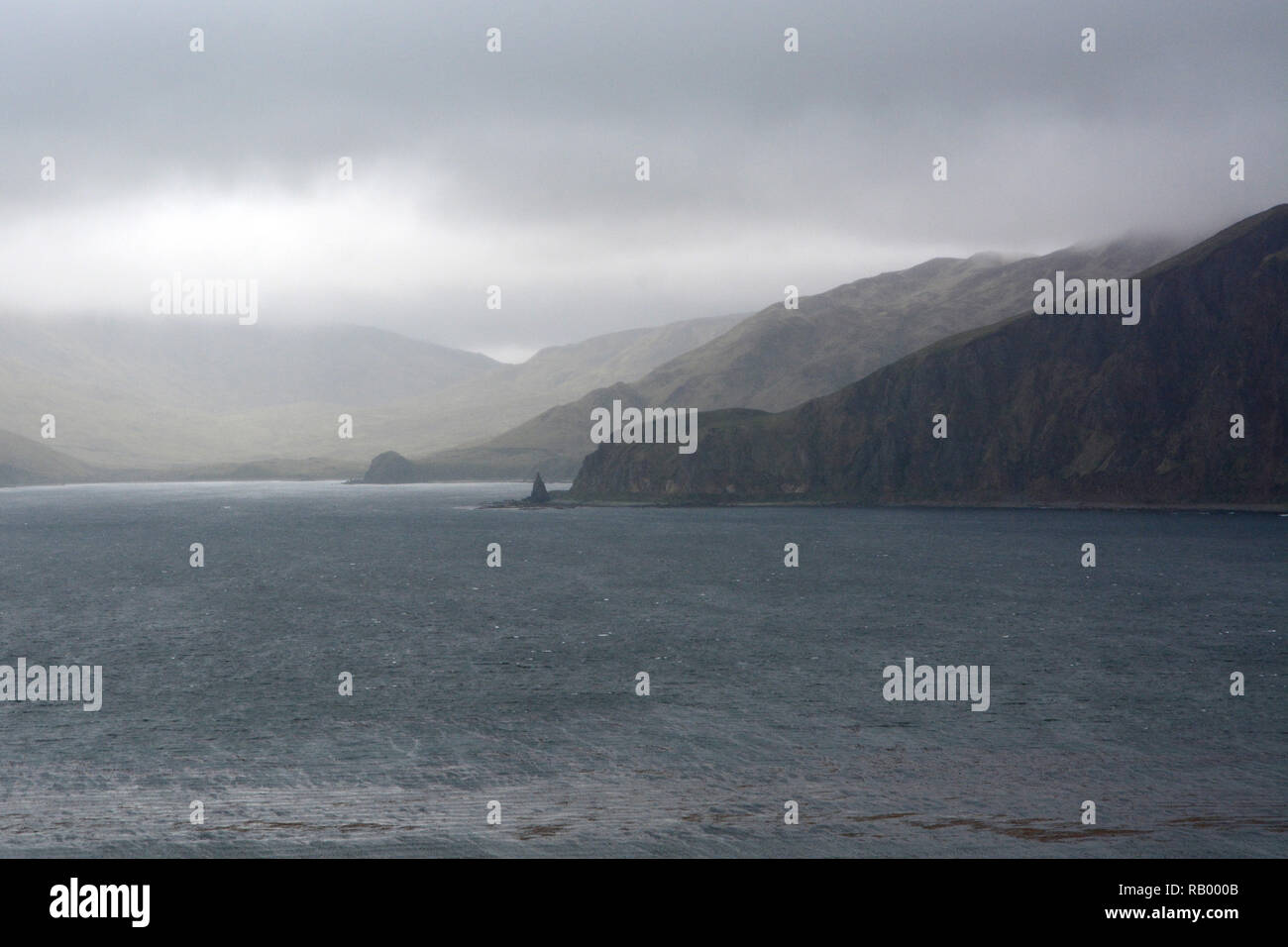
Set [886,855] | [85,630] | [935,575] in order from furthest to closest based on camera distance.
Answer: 1. [935,575]
2. [85,630]
3. [886,855]

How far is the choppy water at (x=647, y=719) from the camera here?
31453mm

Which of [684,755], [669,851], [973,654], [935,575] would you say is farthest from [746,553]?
[669,851]

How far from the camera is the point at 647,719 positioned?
49.4 metres

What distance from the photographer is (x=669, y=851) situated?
2883 cm

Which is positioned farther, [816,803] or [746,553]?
[746,553]

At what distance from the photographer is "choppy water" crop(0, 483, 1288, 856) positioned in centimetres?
3145

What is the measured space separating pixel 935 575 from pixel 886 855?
94.9 meters

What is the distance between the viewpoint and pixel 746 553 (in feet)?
499

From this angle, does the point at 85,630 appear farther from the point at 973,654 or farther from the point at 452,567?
the point at 973,654
